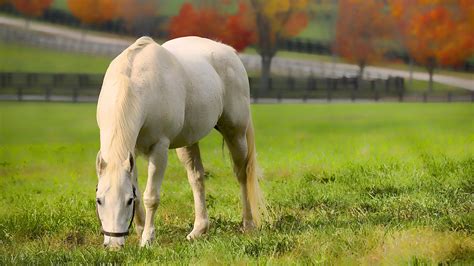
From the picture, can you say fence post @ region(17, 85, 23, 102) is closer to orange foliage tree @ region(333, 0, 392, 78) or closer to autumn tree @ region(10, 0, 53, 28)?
autumn tree @ region(10, 0, 53, 28)

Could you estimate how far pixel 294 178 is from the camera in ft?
24.5

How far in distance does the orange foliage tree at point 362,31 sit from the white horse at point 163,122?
141cm

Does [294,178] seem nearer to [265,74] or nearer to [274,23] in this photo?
[265,74]

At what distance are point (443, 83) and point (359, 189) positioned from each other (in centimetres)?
119

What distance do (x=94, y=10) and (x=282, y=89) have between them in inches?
65.1

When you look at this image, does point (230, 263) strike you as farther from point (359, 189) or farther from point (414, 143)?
point (414, 143)

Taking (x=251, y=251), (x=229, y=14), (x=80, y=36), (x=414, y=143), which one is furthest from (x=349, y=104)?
(x=251, y=251)

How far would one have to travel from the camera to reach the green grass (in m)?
5.94

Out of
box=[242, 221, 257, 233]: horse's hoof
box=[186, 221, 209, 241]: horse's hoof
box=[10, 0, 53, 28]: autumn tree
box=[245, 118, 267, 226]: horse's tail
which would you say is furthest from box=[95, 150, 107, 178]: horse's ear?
box=[10, 0, 53, 28]: autumn tree

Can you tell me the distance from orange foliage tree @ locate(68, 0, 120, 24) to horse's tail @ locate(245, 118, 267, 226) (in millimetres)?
1571

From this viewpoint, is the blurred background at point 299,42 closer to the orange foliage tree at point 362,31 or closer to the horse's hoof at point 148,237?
the orange foliage tree at point 362,31

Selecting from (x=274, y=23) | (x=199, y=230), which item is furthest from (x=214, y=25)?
(x=199, y=230)

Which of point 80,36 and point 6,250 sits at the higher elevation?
point 80,36

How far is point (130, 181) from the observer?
5094 millimetres
